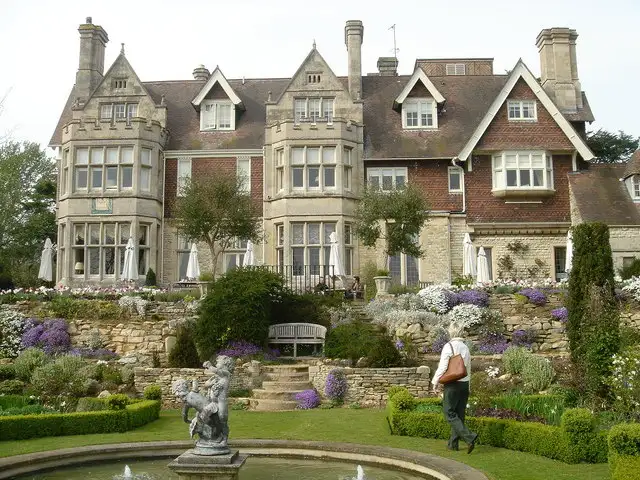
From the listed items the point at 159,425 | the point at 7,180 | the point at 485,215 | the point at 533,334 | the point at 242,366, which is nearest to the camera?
the point at 159,425

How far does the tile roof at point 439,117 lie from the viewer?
29594mm

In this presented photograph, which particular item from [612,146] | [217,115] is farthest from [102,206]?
[612,146]

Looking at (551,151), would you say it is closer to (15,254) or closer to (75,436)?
(75,436)

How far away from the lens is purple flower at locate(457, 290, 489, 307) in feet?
73.0

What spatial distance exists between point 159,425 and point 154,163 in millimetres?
16759

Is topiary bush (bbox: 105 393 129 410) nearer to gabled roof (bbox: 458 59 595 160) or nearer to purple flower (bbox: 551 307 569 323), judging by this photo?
purple flower (bbox: 551 307 569 323)

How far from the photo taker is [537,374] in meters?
16.2

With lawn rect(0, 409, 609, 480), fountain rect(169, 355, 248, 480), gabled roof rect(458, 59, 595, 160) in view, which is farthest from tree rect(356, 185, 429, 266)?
fountain rect(169, 355, 248, 480)

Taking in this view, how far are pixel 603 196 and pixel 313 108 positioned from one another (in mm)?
12690

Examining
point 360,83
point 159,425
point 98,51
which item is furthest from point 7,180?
point 159,425

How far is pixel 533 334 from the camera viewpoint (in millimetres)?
21078

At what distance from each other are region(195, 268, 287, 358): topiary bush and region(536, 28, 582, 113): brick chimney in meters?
18.5

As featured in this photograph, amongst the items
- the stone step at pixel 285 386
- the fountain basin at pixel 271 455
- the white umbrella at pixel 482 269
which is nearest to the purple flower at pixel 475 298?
the white umbrella at pixel 482 269

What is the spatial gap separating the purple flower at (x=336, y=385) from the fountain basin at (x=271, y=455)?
15.8ft
